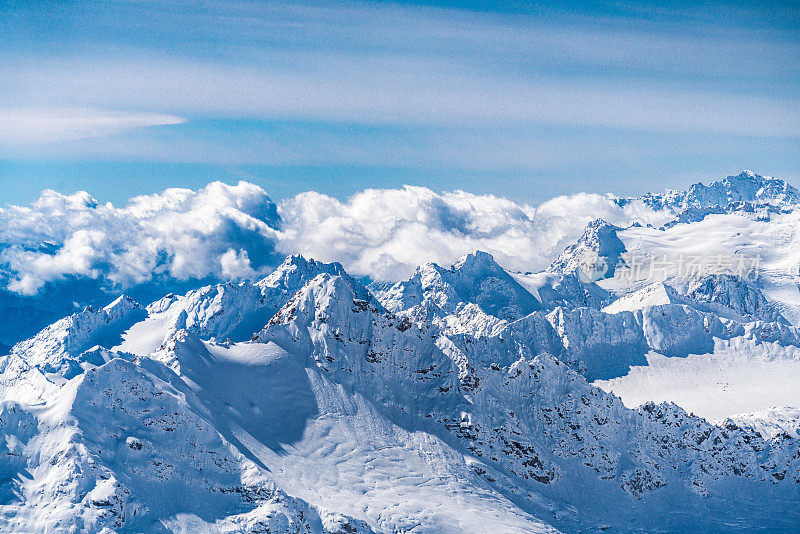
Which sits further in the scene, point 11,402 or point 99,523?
point 11,402

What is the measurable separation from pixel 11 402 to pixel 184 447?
4207 centimetres

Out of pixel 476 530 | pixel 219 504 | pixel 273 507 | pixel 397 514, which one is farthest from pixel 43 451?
pixel 476 530

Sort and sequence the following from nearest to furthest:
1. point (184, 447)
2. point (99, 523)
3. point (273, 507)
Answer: point (99, 523)
point (273, 507)
point (184, 447)

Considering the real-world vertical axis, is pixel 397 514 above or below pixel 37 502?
above

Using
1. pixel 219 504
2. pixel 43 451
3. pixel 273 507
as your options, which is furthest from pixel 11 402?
pixel 273 507

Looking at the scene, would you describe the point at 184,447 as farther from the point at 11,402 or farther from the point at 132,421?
the point at 11,402

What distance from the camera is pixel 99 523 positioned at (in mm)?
160500

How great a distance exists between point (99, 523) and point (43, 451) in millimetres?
26926

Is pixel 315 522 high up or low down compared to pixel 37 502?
up

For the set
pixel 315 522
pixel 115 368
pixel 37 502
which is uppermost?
pixel 115 368

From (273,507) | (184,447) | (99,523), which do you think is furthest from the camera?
(184,447)

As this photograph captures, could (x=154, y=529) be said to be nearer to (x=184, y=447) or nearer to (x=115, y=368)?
(x=184, y=447)

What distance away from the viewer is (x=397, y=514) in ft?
644

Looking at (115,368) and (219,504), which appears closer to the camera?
(219,504)
